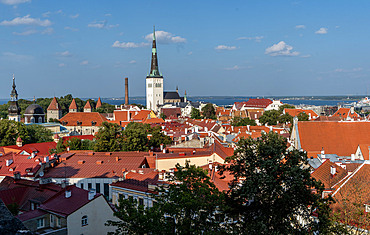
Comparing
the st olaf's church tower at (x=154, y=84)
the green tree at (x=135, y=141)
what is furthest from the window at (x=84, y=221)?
the st olaf's church tower at (x=154, y=84)

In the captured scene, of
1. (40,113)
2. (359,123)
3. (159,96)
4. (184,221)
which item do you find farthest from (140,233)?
(159,96)

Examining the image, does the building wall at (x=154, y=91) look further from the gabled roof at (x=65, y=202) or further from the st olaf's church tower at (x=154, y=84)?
the gabled roof at (x=65, y=202)

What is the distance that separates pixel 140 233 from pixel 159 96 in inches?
6351

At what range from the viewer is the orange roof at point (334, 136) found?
39.3 meters

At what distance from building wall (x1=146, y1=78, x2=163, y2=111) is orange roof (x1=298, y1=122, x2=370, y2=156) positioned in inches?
5301

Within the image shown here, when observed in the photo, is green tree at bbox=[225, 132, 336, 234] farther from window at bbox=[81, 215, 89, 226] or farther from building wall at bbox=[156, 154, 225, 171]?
building wall at bbox=[156, 154, 225, 171]

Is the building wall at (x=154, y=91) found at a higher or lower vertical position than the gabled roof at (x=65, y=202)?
higher

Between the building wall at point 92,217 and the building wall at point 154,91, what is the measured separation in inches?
5932

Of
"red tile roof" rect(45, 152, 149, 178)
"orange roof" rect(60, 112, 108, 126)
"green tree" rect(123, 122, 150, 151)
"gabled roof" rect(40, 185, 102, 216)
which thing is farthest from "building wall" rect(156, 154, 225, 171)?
"orange roof" rect(60, 112, 108, 126)

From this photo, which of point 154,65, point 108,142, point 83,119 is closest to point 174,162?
point 108,142

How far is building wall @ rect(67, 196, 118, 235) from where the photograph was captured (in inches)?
851

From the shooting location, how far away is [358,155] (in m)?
36.7

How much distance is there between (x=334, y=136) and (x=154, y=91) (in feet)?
448

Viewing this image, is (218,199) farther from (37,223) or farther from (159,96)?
(159,96)
